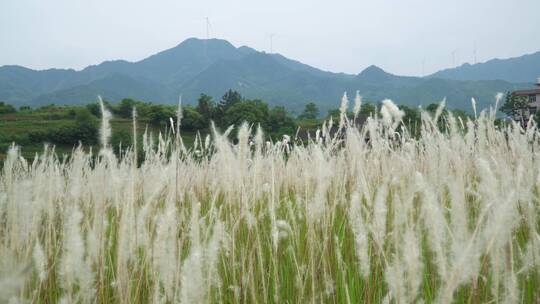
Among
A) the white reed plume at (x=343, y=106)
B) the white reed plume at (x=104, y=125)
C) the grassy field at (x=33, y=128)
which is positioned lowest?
the grassy field at (x=33, y=128)

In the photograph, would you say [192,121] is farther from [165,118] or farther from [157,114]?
[157,114]

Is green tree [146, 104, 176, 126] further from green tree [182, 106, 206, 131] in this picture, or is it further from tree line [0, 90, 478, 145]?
green tree [182, 106, 206, 131]

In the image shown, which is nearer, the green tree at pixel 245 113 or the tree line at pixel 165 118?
the tree line at pixel 165 118

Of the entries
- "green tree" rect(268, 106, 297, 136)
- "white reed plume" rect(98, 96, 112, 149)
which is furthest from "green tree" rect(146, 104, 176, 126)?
"white reed plume" rect(98, 96, 112, 149)

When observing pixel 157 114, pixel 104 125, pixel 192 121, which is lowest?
pixel 192 121

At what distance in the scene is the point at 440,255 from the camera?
3.59ft

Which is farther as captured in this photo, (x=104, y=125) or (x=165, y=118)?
(x=165, y=118)

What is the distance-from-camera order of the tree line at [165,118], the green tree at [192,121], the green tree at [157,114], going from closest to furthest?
1. the tree line at [165,118]
2. the green tree at [192,121]
3. the green tree at [157,114]

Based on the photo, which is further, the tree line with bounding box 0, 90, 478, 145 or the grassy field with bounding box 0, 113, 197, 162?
the tree line with bounding box 0, 90, 478, 145

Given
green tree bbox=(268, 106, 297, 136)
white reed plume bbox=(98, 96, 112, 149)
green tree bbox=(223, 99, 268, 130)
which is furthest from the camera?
green tree bbox=(268, 106, 297, 136)

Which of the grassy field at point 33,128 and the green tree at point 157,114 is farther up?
the green tree at point 157,114

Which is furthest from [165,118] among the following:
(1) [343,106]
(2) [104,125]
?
(2) [104,125]

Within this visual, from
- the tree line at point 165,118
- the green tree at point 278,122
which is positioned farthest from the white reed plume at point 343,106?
the green tree at point 278,122

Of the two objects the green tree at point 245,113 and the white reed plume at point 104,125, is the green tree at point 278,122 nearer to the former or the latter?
the green tree at point 245,113
